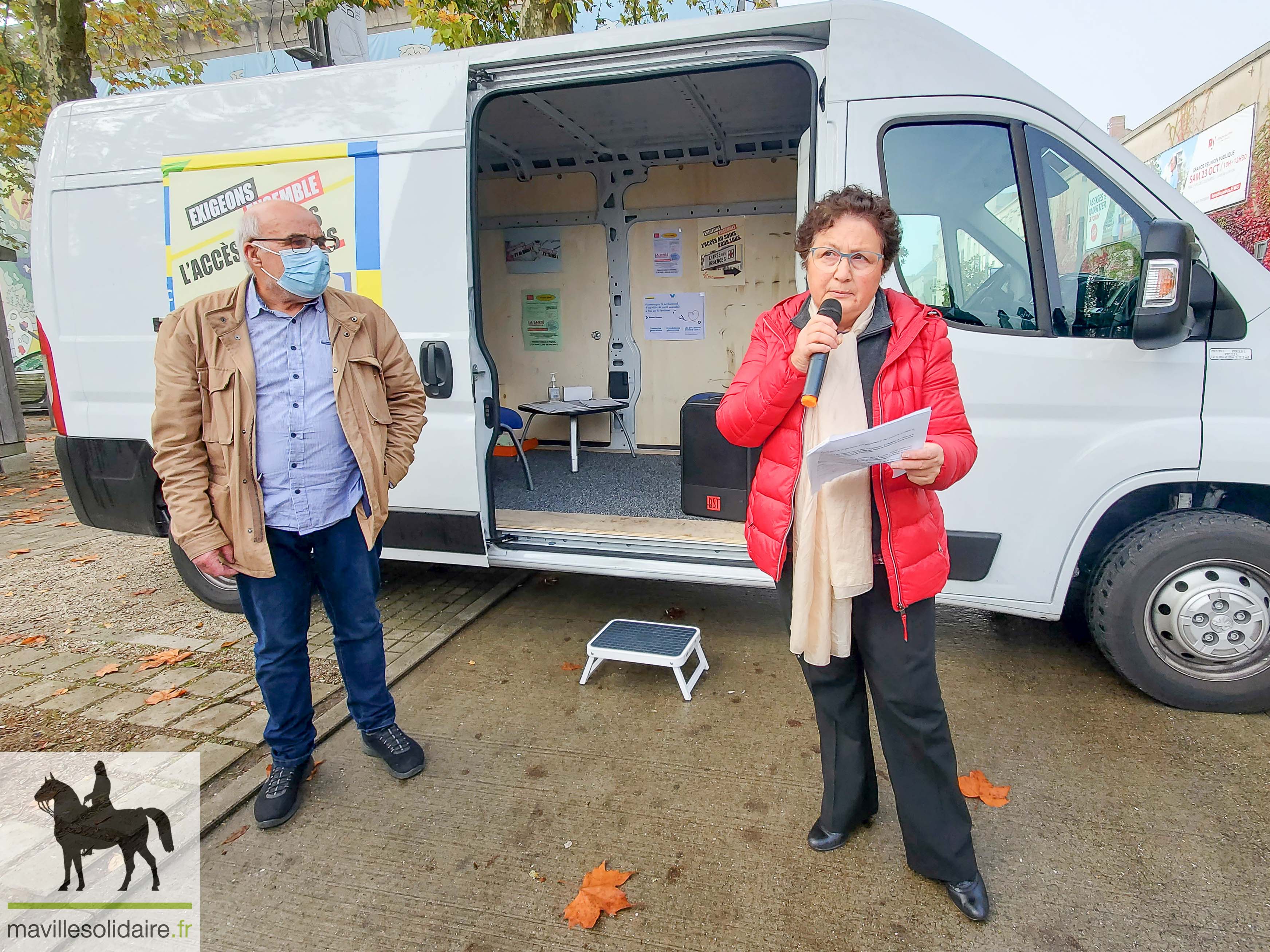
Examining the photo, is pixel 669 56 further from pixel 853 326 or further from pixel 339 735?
pixel 339 735

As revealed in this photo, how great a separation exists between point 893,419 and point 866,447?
200 millimetres

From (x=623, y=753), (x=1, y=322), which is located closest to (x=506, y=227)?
(x=623, y=753)

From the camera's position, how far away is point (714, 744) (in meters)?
2.79

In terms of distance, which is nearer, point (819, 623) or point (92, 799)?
point (819, 623)

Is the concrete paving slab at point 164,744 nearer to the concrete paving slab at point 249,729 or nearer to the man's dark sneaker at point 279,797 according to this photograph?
the concrete paving slab at point 249,729

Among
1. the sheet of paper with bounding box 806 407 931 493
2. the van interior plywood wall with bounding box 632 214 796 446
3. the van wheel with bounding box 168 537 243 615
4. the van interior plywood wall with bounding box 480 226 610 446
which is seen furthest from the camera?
the van interior plywood wall with bounding box 480 226 610 446

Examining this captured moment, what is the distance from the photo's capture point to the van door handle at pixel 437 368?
337 centimetres

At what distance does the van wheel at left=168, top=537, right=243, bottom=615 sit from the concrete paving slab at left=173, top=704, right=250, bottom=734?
3.30 feet

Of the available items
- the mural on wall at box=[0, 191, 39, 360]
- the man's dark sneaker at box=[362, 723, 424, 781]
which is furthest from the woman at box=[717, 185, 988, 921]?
the mural on wall at box=[0, 191, 39, 360]

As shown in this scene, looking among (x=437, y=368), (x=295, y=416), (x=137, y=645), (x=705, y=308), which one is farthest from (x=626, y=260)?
(x=137, y=645)

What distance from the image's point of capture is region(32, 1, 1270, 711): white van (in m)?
2.72

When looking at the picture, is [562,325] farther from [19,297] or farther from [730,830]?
[19,297]

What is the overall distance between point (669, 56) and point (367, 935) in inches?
133

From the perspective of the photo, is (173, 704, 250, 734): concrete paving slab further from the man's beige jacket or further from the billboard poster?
the billboard poster
